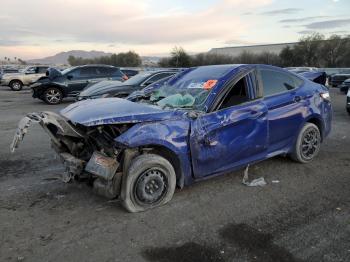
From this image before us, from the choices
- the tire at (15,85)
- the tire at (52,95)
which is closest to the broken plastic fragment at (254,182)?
the tire at (52,95)

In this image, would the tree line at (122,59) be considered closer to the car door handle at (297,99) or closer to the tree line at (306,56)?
the tree line at (306,56)

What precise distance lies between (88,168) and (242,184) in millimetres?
2141

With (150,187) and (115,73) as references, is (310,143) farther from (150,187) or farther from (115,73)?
(115,73)

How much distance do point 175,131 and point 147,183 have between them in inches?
26.4

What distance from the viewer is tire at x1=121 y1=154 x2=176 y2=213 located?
4281 mm

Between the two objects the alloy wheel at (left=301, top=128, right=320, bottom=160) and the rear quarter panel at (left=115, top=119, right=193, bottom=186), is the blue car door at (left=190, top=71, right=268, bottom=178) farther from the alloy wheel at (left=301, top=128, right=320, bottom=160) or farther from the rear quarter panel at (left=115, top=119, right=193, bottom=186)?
the alloy wheel at (left=301, top=128, right=320, bottom=160)

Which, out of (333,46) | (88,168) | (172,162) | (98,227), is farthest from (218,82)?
(333,46)

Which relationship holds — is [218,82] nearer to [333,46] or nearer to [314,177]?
[314,177]

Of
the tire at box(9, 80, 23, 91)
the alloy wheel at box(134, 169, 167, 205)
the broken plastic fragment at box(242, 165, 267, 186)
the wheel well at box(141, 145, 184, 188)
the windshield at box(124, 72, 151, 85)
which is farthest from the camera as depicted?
the tire at box(9, 80, 23, 91)

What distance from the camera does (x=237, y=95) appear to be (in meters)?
5.13

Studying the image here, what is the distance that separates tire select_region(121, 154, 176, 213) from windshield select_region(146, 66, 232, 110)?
0.89 meters

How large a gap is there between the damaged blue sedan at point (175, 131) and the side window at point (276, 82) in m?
0.02

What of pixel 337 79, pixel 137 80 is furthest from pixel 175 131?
pixel 337 79

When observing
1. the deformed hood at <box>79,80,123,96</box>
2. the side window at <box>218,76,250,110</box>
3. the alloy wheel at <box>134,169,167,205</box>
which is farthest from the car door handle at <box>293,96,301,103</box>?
the deformed hood at <box>79,80,123,96</box>
